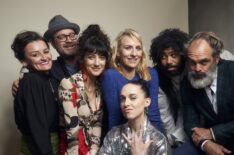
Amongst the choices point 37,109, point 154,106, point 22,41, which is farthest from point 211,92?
point 22,41

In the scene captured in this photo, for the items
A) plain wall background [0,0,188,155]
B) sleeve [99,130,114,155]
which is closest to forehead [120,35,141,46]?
sleeve [99,130,114,155]

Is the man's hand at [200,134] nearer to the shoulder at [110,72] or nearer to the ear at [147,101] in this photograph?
the ear at [147,101]

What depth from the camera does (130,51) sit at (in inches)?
82.4

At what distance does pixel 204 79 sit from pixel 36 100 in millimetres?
990

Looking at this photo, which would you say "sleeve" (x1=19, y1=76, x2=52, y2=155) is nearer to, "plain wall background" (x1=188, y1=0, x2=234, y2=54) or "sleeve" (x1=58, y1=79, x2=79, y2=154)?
"sleeve" (x1=58, y1=79, x2=79, y2=154)

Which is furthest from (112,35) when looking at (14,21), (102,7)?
(14,21)

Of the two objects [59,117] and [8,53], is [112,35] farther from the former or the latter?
[59,117]

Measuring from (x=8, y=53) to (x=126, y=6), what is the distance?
1232 mm

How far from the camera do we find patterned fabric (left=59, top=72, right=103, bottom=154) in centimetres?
200

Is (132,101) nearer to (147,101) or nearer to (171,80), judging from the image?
(147,101)

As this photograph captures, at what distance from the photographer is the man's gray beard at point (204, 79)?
2.02 meters

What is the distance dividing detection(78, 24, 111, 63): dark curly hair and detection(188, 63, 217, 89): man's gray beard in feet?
1.74

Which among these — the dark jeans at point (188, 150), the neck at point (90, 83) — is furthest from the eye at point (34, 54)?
the dark jeans at point (188, 150)

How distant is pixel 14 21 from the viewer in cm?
272
